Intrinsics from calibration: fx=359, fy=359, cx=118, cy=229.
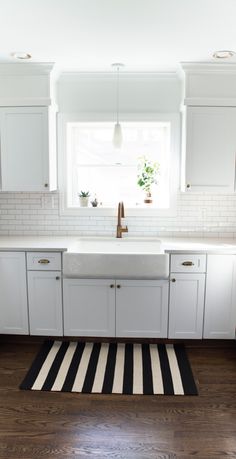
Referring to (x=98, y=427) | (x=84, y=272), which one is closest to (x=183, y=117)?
(x=84, y=272)

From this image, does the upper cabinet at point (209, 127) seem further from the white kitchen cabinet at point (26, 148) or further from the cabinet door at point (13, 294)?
the cabinet door at point (13, 294)

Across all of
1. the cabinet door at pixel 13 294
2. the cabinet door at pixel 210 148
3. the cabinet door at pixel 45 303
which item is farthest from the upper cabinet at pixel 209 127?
the cabinet door at pixel 13 294

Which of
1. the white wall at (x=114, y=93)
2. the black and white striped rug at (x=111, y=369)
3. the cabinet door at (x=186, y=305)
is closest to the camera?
the black and white striped rug at (x=111, y=369)

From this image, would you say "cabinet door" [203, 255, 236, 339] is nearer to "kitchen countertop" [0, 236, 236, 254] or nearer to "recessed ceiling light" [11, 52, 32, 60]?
"kitchen countertop" [0, 236, 236, 254]

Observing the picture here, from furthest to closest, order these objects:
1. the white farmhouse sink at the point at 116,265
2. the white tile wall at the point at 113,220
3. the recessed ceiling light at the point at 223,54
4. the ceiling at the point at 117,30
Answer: the white tile wall at the point at 113,220
the white farmhouse sink at the point at 116,265
the recessed ceiling light at the point at 223,54
the ceiling at the point at 117,30

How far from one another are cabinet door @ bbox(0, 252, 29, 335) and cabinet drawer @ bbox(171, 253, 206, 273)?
127 cm

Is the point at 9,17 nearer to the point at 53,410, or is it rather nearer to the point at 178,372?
the point at 53,410

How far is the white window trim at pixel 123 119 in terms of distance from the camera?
11.2ft

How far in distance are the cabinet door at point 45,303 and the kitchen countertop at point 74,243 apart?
227 mm

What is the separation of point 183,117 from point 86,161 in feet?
3.43

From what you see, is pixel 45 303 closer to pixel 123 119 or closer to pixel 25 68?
pixel 123 119

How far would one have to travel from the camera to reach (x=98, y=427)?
7.27 feet

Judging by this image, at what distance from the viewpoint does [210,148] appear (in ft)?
10.4

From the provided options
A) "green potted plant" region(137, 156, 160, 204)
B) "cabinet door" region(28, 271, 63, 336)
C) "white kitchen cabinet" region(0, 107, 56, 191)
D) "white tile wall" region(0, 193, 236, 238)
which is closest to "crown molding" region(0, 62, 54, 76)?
"white kitchen cabinet" region(0, 107, 56, 191)
